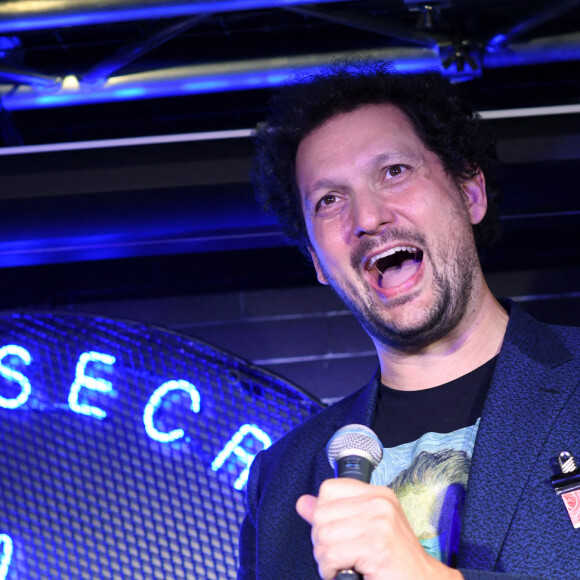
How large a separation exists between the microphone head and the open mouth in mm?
478

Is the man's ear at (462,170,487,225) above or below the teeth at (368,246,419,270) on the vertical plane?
above

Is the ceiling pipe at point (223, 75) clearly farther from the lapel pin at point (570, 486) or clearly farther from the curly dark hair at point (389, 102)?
the lapel pin at point (570, 486)

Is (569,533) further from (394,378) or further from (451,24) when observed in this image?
(451,24)

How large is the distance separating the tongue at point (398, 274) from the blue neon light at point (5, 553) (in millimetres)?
964

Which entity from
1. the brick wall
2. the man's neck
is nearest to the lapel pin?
the man's neck

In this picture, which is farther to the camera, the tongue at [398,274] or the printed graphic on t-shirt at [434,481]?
the tongue at [398,274]

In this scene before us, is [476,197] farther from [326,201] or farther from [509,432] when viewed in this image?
[509,432]

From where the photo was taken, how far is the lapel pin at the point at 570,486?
3.33 feet

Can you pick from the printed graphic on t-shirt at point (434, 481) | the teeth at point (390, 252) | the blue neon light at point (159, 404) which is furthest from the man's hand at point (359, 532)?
the blue neon light at point (159, 404)

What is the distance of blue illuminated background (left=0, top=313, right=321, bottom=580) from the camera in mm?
1775

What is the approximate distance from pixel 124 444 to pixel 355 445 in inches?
44.4

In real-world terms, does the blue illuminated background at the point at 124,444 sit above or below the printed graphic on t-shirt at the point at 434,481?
above

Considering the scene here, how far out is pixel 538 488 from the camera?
1.04 meters

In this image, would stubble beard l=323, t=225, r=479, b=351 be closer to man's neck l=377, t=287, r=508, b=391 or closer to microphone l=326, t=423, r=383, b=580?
man's neck l=377, t=287, r=508, b=391
